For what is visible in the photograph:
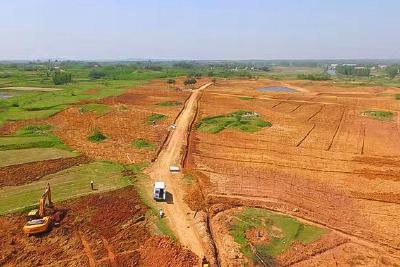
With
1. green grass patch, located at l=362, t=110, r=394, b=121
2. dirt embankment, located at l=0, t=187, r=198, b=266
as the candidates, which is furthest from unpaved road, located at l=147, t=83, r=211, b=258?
green grass patch, located at l=362, t=110, r=394, b=121

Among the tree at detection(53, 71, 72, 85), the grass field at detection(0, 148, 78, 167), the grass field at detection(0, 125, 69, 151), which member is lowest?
the grass field at detection(0, 148, 78, 167)

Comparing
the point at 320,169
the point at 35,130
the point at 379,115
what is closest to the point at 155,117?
the point at 35,130

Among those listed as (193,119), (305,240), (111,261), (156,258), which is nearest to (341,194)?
(305,240)

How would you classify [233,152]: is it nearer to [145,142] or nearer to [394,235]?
[145,142]

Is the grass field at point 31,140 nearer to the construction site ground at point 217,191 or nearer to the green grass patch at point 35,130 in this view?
the green grass patch at point 35,130

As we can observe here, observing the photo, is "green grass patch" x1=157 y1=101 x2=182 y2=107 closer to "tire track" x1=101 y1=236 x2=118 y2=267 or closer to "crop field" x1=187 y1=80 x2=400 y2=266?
"crop field" x1=187 y1=80 x2=400 y2=266

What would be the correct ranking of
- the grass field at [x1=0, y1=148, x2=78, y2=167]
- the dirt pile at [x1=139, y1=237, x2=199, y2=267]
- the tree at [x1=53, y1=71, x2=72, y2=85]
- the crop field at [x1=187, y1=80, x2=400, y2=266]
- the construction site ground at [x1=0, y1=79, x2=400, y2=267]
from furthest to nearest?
the tree at [x1=53, y1=71, x2=72, y2=85] → the grass field at [x1=0, y1=148, x2=78, y2=167] → the crop field at [x1=187, y1=80, x2=400, y2=266] → the construction site ground at [x1=0, y1=79, x2=400, y2=267] → the dirt pile at [x1=139, y1=237, x2=199, y2=267]

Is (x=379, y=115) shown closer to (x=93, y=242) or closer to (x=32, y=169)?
(x=32, y=169)

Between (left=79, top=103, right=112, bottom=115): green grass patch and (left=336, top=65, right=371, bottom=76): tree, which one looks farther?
(left=336, top=65, right=371, bottom=76): tree
